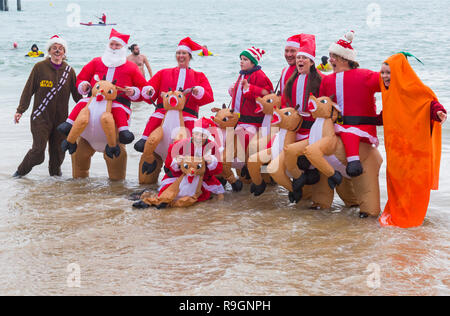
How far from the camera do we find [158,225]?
5.58 meters

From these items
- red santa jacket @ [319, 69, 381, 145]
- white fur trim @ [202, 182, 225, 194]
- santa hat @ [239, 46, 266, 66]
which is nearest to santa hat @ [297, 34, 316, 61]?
red santa jacket @ [319, 69, 381, 145]

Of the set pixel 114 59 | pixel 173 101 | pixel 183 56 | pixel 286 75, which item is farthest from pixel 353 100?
pixel 114 59

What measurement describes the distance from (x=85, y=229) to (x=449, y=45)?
2701 cm

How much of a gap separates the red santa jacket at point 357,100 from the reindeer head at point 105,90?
8.43ft

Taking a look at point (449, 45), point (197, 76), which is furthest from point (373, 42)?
point (197, 76)

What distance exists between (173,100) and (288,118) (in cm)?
139

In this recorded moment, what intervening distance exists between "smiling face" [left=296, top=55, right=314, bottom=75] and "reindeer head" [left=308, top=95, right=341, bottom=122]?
442mm

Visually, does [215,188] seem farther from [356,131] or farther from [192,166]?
[356,131]

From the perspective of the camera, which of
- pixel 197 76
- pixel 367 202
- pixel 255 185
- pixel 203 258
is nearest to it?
pixel 203 258

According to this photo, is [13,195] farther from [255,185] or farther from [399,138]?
[399,138]

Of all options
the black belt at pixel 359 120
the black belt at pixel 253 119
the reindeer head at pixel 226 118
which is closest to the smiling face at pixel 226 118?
the reindeer head at pixel 226 118

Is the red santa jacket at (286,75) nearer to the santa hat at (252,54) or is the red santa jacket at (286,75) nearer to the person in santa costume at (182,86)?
the santa hat at (252,54)

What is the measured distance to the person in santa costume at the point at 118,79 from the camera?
6918 millimetres

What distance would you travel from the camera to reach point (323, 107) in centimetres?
572
